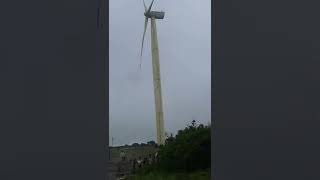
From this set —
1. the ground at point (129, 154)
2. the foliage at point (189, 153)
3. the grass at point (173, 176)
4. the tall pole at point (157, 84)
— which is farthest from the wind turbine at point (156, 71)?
the grass at point (173, 176)

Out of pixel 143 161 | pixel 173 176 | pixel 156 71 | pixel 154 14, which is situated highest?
pixel 154 14

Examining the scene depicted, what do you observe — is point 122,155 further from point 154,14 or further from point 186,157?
point 154,14

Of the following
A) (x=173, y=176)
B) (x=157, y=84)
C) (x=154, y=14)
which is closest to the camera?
(x=173, y=176)

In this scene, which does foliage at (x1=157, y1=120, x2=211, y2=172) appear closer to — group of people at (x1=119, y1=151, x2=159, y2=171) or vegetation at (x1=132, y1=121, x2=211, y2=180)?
vegetation at (x1=132, y1=121, x2=211, y2=180)

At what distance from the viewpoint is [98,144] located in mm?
3746

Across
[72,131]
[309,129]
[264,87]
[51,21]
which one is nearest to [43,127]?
[72,131]

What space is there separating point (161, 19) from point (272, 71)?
7.91m

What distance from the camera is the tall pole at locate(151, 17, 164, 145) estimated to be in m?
11.0

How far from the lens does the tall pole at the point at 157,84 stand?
11.0 meters

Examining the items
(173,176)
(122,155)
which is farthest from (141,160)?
(173,176)

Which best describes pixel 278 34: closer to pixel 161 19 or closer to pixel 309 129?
pixel 309 129

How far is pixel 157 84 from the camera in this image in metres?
11.7

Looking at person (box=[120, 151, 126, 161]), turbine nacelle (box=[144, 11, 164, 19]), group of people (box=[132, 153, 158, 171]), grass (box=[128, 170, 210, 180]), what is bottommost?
grass (box=[128, 170, 210, 180])

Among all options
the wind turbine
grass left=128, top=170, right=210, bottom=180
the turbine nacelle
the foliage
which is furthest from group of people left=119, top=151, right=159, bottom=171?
the turbine nacelle
